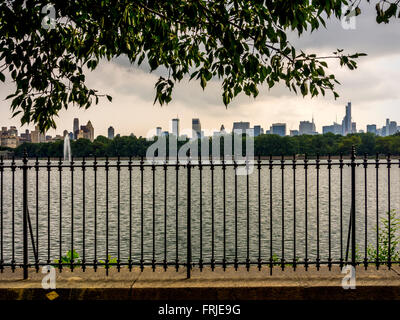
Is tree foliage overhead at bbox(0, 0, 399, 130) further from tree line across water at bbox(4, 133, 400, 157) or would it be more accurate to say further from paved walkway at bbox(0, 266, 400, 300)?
tree line across water at bbox(4, 133, 400, 157)

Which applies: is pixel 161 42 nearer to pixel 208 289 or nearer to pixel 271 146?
pixel 208 289

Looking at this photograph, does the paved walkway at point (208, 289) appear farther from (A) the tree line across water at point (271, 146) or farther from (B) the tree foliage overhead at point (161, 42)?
(A) the tree line across water at point (271, 146)

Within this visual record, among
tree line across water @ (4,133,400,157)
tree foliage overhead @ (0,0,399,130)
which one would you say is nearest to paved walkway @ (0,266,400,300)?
tree foliage overhead @ (0,0,399,130)

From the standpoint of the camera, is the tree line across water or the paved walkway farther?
the tree line across water

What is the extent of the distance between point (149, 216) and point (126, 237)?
25.4ft

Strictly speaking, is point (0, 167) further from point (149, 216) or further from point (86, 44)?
point (149, 216)

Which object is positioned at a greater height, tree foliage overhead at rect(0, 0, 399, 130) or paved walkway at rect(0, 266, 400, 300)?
tree foliage overhead at rect(0, 0, 399, 130)

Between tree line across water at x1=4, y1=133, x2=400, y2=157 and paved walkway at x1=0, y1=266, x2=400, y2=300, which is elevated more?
tree line across water at x1=4, y1=133, x2=400, y2=157

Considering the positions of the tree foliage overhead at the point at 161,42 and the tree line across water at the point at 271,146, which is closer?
the tree foliage overhead at the point at 161,42

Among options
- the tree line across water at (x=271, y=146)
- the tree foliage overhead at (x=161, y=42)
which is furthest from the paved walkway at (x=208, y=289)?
the tree line across water at (x=271, y=146)

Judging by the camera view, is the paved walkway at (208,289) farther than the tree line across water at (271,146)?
No

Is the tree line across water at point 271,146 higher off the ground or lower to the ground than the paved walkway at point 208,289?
higher
